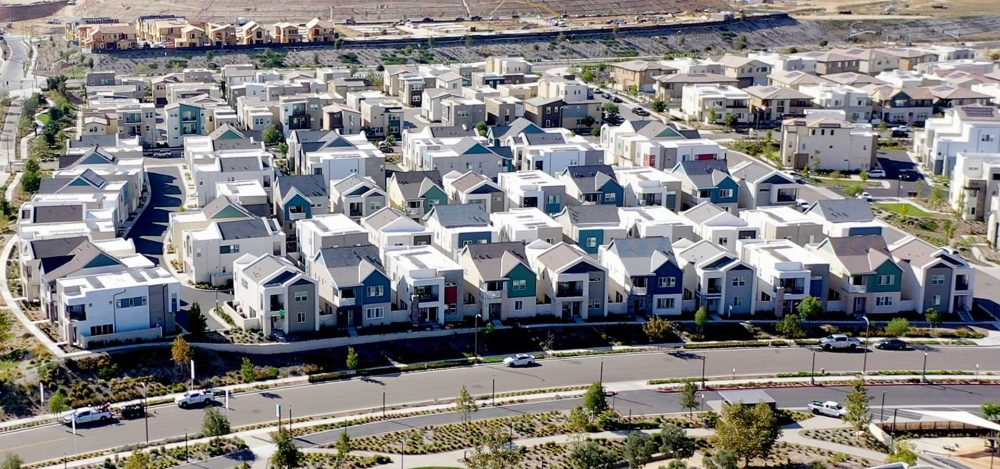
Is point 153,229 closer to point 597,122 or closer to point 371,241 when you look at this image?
point 371,241

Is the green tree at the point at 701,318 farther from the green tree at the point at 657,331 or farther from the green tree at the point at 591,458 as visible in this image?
the green tree at the point at 591,458

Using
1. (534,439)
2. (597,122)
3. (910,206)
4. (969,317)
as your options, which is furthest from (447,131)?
(534,439)

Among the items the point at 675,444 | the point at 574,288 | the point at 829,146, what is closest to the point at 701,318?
the point at 574,288

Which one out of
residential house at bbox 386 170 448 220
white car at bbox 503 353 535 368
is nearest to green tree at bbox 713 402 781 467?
white car at bbox 503 353 535 368

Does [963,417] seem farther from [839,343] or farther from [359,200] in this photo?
[359,200]

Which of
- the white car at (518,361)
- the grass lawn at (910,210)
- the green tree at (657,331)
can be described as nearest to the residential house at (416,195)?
the green tree at (657,331)

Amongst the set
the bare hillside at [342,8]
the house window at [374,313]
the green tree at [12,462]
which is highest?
the bare hillside at [342,8]

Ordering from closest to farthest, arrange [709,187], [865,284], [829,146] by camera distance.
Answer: [865,284] < [709,187] < [829,146]
